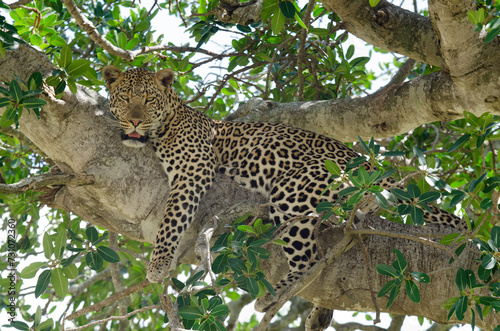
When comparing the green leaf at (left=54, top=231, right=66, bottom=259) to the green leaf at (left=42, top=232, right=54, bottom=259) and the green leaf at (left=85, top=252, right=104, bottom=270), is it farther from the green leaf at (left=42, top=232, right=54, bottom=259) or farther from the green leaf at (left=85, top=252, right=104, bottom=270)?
the green leaf at (left=85, top=252, right=104, bottom=270)

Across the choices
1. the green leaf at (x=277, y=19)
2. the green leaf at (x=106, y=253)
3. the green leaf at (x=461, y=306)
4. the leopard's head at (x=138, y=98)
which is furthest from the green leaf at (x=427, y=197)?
the leopard's head at (x=138, y=98)

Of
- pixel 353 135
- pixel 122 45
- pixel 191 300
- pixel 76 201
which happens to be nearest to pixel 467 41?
pixel 353 135

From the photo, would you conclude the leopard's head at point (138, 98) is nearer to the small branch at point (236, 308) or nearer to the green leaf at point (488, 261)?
the green leaf at point (488, 261)

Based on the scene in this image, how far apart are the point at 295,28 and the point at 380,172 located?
12.1 ft

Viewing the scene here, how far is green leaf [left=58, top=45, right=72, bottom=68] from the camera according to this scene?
175 inches

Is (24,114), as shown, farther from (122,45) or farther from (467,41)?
(467,41)

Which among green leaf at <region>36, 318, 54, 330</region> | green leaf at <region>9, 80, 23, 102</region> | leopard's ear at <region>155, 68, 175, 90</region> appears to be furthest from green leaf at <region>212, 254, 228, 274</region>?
leopard's ear at <region>155, 68, 175, 90</region>

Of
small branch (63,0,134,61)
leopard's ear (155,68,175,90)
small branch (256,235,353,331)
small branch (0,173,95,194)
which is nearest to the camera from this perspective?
small branch (256,235,353,331)

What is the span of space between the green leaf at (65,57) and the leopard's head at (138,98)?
1.02m

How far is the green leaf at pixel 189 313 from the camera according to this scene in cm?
328

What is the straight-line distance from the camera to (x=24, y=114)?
483 cm

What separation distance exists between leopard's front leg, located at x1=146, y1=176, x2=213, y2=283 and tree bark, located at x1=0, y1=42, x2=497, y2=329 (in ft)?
0.31

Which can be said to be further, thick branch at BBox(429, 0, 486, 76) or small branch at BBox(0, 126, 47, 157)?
small branch at BBox(0, 126, 47, 157)

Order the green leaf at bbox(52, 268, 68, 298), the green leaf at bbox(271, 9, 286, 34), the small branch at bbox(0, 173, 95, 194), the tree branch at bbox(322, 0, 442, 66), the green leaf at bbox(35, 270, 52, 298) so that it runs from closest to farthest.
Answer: the green leaf at bbox(35, 270, 52, 298) → the green leaf at bbox(52, 268, 68, 298) → the small branch at bbox(0, 173, 95, 194) → the green leaf at bbox(271, 9, 286, 34) → the tree branch at bbox(322, 0, 442, 66)
